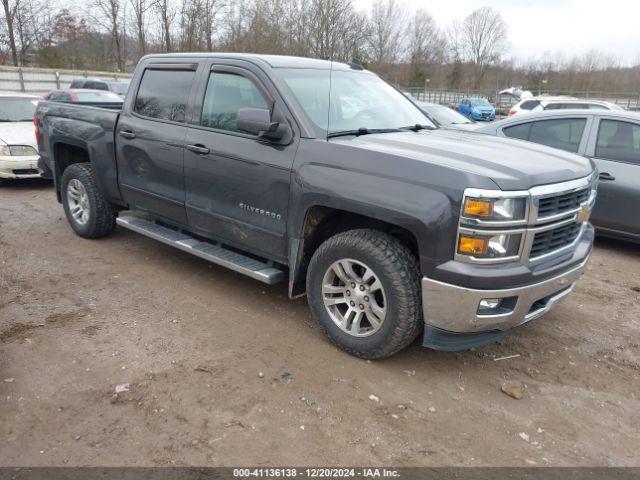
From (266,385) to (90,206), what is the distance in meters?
3.53

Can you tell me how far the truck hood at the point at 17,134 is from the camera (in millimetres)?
8617

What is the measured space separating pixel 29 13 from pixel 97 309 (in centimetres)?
4100

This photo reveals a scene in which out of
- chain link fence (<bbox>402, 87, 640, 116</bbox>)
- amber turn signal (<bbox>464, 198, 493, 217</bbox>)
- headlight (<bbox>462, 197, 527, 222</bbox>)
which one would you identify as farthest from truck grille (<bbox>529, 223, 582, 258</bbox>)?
chain link fence (<bbox>402, 87, 640, 116</bbox>)

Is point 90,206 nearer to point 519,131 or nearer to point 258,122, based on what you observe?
point 258,122

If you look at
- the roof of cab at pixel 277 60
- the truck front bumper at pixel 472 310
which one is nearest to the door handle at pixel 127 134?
the roof of cab at pixel 277 60

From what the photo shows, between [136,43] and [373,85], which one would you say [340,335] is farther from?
[136,43]

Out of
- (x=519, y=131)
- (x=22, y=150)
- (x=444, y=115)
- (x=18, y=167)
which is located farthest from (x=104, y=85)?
(x=519, y=131)

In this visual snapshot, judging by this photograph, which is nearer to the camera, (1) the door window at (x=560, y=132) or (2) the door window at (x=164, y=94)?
(2) the door window at (x=164, y=94)

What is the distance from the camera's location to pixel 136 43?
38.9 meters

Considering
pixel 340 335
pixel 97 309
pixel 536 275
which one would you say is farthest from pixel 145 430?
pixel 536 275

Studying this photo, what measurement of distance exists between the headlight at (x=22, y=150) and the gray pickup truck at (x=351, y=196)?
4164 millimetres

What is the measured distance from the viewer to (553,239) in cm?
340

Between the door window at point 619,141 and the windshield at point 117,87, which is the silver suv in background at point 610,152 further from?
the windshield at point 117,87

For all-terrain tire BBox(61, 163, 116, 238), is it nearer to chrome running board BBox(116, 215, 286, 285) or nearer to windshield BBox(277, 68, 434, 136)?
chrome running board BBox(116, 215, 286, 285)
